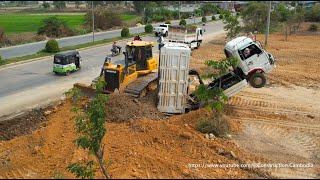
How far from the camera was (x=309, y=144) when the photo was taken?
13.4m

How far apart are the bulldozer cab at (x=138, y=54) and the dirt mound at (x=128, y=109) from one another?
7.12 ft

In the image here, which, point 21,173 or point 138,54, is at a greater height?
point 138,54

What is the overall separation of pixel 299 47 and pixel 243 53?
22000mm

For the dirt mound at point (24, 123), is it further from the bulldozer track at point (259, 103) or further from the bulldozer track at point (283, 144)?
the bulldozer track at point (259, 103)

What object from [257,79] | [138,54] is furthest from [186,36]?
[257,79]

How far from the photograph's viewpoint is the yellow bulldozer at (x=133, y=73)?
662 inches

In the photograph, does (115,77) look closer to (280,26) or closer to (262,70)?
(262,70)

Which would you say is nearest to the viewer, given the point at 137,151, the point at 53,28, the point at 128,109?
the point at 137,151

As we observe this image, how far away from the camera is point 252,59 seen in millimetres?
16594

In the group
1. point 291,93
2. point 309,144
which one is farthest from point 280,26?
point 309,144

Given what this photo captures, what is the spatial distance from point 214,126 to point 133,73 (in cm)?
519

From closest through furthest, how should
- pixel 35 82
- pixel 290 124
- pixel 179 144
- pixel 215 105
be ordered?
pixel 179 144 → pixel 215 105 → pixel 290 124 → pixel 35 82

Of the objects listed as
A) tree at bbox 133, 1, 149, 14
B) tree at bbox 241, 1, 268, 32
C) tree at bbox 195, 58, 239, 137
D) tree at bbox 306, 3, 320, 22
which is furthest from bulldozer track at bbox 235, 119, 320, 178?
tree at bbox 133, 1, 149, 14

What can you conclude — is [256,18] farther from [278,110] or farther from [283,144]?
[283,144]
